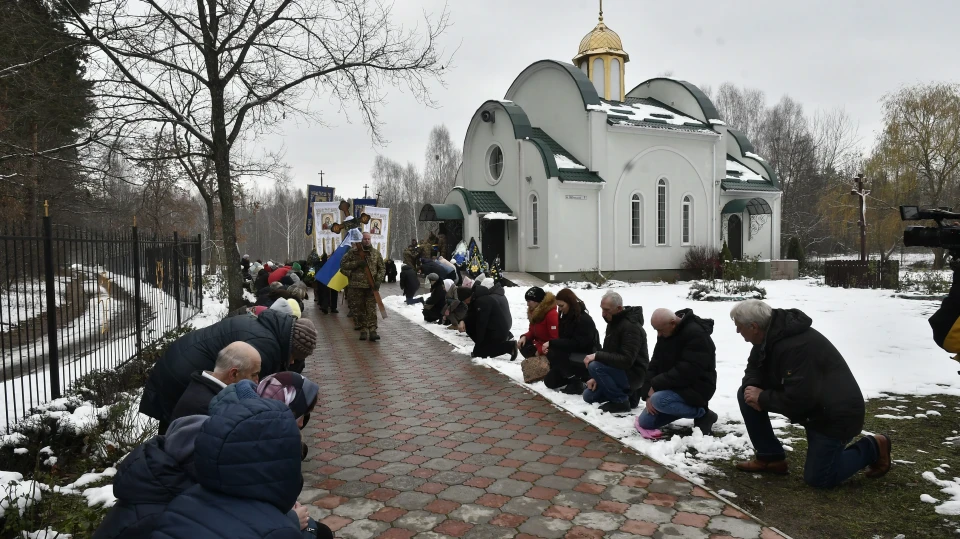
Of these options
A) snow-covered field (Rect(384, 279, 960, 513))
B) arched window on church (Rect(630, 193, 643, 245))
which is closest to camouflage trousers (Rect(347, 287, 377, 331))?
snow-covered field (Rect(384, 279, 960, 513))

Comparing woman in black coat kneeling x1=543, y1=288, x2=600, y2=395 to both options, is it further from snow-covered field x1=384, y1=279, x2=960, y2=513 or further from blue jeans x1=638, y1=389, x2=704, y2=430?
blue jeans x1=638, y1=389, x2=704, y2=430

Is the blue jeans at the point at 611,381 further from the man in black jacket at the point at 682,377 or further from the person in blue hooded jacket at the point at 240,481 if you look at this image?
the person in blue hooded jacket at the point at 240,481

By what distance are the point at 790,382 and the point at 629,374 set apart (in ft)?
6.76

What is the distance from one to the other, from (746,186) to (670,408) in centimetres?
2647

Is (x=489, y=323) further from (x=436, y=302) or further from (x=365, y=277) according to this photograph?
(x=436, y=302)

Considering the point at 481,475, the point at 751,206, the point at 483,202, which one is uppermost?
the point at 483,202

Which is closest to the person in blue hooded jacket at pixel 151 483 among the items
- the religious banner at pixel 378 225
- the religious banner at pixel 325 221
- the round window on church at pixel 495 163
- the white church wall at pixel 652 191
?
the religious banner at pixel 378 225

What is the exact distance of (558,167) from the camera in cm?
2333

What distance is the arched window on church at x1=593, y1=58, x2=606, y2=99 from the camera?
29344 millimetres

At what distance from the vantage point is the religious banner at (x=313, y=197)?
1639cm

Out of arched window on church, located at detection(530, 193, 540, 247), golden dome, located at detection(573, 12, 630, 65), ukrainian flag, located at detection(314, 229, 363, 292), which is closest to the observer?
ukrainian flag, located at detection(314, 229, 363, 292)

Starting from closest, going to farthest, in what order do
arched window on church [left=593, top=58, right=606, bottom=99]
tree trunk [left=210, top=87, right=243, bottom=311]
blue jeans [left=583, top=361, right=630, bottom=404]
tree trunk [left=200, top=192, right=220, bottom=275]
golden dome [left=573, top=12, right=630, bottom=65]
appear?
1. blue jeans [left=583, top=361, right=630, bottom=404]
2. tree trunk [left=210, top=87, right=243, bottom=311]
3. tree trunk [left=200, top=192, right=220, bottom=275]
4. golden dome [left=573, top=12, right=630, bottom=65]
5. arched window on church [left=593, top=58, right=606, bottom=99]

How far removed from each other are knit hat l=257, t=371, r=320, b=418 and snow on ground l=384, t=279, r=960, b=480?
107 inches

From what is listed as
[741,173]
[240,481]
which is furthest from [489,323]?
[741,173]
